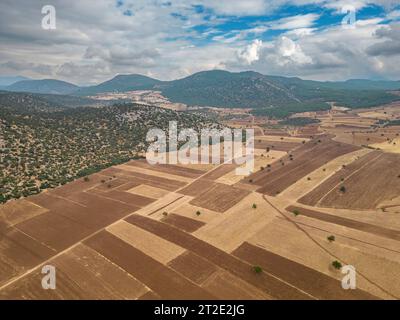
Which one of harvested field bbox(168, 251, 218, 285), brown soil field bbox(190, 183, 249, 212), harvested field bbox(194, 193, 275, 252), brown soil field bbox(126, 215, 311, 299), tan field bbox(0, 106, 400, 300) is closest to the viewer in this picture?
brown soil field bbox(126, 215, 311, 299)

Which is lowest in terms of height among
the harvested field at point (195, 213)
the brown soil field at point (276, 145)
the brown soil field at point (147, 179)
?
the harvested field at point (195, 213)

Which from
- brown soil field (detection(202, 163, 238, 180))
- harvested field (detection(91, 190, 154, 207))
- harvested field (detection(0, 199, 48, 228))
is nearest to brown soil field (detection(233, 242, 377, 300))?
harvested field (detection(91, 190, 154, 207))

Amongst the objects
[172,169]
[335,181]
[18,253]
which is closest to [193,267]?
[18,253]

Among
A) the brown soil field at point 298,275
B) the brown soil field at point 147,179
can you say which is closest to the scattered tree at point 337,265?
the brown soil field at point 298,275

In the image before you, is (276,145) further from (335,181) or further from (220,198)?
(220,198)

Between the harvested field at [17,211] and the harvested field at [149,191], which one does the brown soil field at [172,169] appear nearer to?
the harvested field at [149,191]

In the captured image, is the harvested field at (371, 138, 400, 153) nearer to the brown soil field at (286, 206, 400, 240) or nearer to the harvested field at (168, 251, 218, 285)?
the brown soil field at (286, 206, 400, 240)

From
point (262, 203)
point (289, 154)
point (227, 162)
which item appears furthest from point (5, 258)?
point (289, 154)
